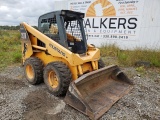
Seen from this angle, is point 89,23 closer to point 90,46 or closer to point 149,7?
point 149,7

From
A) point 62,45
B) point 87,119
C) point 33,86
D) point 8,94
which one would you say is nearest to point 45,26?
point 62,45

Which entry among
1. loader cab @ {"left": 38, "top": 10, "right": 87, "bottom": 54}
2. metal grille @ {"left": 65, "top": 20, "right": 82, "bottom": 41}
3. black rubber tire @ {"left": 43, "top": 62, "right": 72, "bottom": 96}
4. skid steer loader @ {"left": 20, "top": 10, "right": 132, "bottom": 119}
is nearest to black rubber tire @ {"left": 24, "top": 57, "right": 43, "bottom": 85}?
skid steer loader @ {"left": 20, "top": 10, "right": 132, "bottom": 119}

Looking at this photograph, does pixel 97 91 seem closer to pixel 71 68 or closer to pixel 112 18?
pixel 71 68

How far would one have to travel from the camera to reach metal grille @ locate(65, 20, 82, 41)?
480 centimetres

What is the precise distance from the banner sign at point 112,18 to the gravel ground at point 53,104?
4.81 metres

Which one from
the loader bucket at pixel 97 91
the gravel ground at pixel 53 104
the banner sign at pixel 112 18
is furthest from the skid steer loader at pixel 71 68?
the banner sign at pixel 112 18

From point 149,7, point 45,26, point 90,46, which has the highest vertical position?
point 149,7

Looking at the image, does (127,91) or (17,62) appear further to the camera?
(17,62)

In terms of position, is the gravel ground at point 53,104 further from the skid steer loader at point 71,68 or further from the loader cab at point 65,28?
the loader cab at point 65,28

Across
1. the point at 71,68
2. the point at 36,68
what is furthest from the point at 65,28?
the point at 36,68

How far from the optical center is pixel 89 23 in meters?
10.4

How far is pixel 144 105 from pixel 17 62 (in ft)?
19.1

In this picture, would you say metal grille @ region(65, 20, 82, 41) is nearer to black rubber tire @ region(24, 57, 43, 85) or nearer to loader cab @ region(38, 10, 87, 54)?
loader cab @ region(38, 10, 87, 54)

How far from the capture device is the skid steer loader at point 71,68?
10.7 ft
